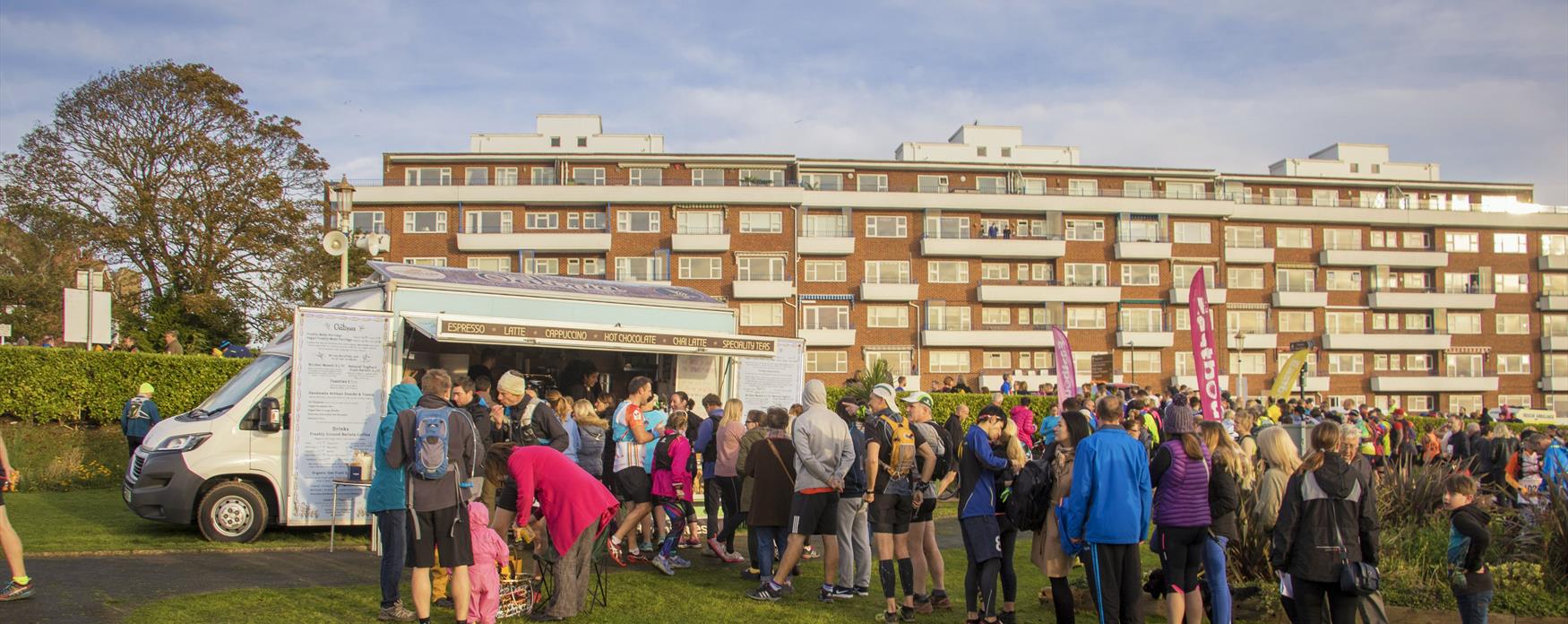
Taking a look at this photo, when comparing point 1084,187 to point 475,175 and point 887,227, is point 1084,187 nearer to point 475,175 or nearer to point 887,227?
point 887,227

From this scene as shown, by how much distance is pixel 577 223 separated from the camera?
5928 centimetres

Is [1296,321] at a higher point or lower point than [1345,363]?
higher

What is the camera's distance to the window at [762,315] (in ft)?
194

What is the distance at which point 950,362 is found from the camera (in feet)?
200

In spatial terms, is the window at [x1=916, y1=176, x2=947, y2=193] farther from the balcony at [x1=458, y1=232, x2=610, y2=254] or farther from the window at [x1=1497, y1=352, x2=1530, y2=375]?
the window at [x1=1497, y1=352, x2=1530, y2=375]

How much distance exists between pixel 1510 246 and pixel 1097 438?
7489 centimetres

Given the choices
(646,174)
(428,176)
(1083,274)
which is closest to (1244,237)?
(1083,274)

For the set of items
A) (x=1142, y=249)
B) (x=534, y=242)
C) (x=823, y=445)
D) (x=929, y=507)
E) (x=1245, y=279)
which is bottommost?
(x=929, y=507)

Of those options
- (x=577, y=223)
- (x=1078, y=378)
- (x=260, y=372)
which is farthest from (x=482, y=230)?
(x=260, y=372)

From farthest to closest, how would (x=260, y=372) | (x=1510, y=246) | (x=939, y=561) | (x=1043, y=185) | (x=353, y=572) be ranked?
(x=1510, y=246) → (x=1043, y=185) → (x=260, y=372) → (x=353, y=572) → (x=939, y=561)

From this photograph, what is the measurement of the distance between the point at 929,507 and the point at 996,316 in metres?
53.2

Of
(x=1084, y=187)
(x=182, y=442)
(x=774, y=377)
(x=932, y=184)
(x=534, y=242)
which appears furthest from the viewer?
(x=1084, y=187)

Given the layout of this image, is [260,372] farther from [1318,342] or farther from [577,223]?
[1318,342]

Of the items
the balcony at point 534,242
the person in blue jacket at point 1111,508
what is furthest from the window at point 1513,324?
the person in blue jacket at point 1111,508
